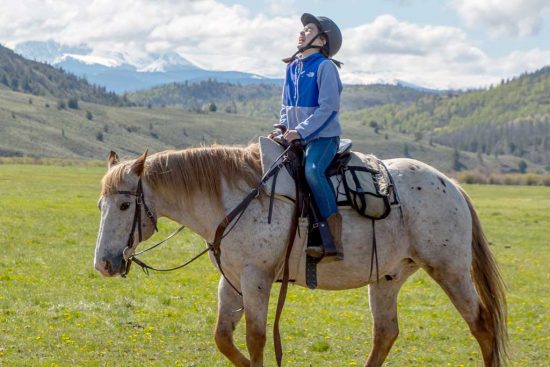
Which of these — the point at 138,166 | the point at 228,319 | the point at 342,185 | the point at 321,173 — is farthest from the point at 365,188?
the point at 138,166

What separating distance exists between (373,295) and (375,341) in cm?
53

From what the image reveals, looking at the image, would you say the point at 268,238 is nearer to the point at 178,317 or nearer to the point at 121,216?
the point at 121,216

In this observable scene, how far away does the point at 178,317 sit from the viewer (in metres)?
13.7

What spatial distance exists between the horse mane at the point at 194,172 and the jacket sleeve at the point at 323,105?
686 millimetres

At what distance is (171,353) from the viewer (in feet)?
36.3

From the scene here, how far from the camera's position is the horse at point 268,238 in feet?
24.8

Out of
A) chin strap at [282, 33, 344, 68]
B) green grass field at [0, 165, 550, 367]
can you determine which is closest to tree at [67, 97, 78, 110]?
green grass field at [0, 165, 550, 367]

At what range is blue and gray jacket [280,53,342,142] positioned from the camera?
25.8 ft

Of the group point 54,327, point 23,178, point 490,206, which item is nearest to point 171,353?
point 54,327

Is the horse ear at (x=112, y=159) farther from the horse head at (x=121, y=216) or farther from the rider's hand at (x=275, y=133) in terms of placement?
the rider's hand at (x=275, y=133)

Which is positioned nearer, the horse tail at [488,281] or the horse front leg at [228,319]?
the horse front leg at [228,319]

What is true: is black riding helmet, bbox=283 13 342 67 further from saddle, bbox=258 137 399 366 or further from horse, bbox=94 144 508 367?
horse, bbox=94 144 508 367

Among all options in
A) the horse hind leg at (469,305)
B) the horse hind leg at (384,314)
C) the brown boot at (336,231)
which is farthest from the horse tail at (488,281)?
the brown boot at (336,231)

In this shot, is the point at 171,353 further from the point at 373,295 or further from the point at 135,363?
the point at 373,295
